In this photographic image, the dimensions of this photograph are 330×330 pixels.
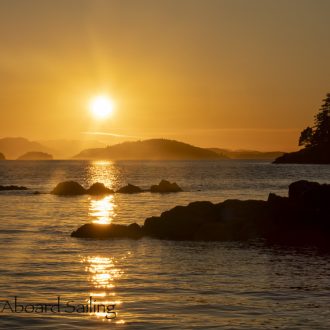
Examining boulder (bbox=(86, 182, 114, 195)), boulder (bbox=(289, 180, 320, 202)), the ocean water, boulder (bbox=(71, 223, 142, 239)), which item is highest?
boulder (bbox=(289, 180, 320, 202))

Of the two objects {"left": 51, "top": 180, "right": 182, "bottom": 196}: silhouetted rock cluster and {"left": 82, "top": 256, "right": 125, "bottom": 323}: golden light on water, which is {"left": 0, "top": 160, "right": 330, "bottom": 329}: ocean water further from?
{"left": 51, "top": 180, "right": 182, "bottom": 196}: silhouetted rock cluster

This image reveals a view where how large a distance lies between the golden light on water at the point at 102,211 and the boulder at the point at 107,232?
12849mm

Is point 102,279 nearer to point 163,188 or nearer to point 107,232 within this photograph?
point 107,232

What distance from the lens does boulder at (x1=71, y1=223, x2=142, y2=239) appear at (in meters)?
40.0

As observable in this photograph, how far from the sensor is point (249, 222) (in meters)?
41.6

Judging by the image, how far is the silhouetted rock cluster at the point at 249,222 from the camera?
3950cm

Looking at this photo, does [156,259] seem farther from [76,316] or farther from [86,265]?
[76,316]

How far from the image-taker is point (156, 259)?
31.1 meters

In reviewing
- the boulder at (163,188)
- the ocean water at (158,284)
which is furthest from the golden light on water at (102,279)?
the boulder at (163,188)

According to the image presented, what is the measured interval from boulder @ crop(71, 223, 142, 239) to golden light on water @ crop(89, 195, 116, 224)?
1285 centimetres

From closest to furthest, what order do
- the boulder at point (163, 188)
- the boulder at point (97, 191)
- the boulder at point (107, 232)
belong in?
the boulder at point (107, 232) < the boulder at point (97, 191) < the boulder at point (163, 188)

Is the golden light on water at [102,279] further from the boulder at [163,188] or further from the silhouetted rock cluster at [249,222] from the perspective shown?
the boulder at [163,188]

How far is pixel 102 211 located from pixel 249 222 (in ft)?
87.6

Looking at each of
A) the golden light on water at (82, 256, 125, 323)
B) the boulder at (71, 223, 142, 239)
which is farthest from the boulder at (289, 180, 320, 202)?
the golden light on water at (82, 256, 125, 323)
